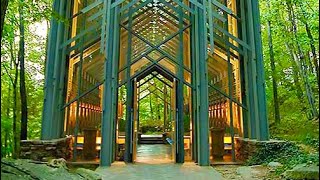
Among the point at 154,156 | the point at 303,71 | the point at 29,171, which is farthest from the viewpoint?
the point at 303,71

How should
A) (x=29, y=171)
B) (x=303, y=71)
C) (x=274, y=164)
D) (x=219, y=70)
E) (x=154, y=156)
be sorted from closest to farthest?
(x=29, y=171)
(x=274, y=164)
(x=154, y=156)
(x=219, y=70)
(x=303, y=71)

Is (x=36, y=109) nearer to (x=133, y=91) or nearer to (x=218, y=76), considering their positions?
(x=133, y=91)

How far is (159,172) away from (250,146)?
2863 mm

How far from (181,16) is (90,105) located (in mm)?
6532

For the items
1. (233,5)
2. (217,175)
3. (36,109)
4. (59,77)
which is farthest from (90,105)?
(217,175)

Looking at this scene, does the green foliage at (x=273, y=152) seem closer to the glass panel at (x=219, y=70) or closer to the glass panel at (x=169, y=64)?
the glass panel at (x=219, y=70)

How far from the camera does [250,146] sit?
8.23 metres

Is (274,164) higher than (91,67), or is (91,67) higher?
(91,67)

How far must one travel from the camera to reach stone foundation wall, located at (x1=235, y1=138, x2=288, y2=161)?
7.75m

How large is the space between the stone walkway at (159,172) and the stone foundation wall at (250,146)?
56.5 inches

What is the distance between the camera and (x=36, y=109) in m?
12.6

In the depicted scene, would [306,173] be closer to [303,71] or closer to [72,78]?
[72,78]

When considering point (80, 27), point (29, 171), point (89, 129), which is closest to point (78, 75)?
point (80, 27)

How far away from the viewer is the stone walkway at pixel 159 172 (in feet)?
19.7
